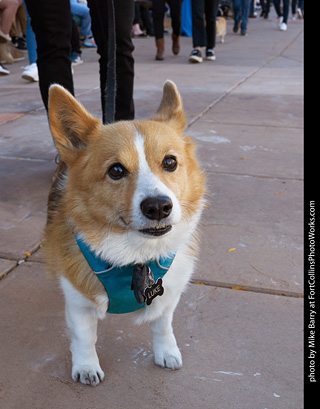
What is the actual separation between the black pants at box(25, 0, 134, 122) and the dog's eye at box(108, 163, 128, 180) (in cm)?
159

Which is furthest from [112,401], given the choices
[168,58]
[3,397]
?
[168,58]

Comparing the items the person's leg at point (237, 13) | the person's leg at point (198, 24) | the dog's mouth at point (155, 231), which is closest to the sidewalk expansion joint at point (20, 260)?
the dog's mouth at point (155, 231)

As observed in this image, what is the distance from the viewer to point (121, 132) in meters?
2.39

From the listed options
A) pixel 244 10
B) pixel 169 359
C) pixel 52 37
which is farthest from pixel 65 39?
pixel 244 10

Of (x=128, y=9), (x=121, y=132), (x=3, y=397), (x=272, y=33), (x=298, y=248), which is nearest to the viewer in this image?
(x=3, y=397)

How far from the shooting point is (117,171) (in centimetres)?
230

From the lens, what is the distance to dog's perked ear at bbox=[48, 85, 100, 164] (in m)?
2.36

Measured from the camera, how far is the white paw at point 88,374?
2.29 metres

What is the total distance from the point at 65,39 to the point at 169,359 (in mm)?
2739

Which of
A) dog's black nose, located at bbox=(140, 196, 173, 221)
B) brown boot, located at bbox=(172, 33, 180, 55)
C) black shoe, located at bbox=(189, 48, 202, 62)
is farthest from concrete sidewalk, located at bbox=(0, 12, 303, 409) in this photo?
brown boot, located at bbox=(172, 33, 180, 55)

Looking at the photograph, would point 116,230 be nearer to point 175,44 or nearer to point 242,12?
point 175,44

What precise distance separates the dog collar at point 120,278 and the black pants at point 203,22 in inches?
365
